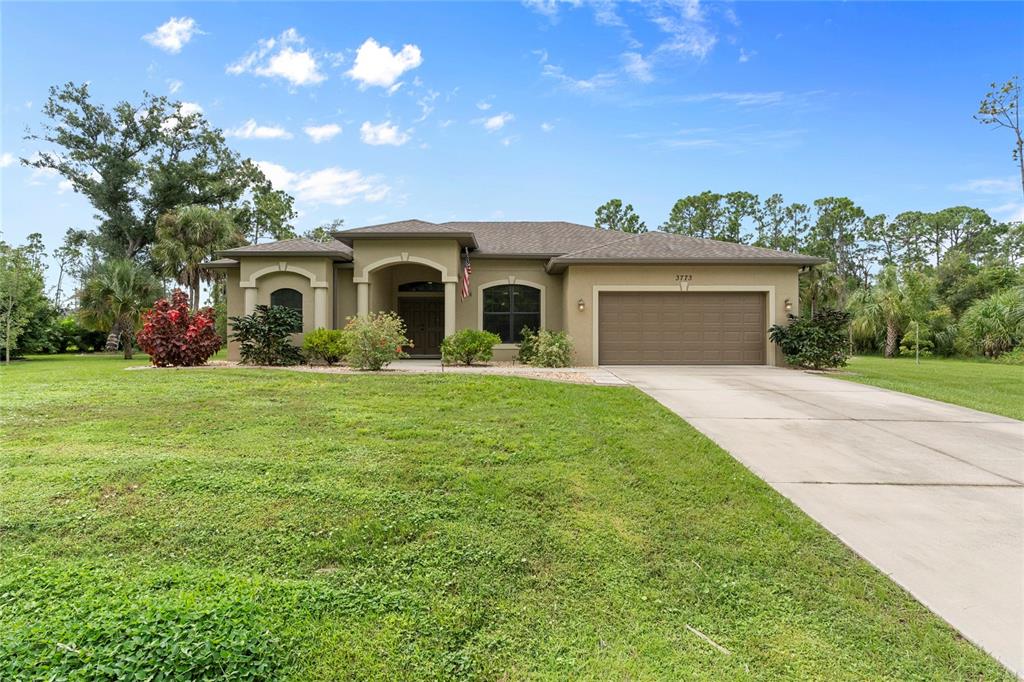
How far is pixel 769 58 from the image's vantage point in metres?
12.7

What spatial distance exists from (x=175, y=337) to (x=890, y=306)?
103ft

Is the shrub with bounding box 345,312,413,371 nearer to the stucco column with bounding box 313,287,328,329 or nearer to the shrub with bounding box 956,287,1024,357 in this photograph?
the stucco column with bounding box 313,287,328,329

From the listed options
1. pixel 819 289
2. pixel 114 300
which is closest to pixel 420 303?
pixel 114 300

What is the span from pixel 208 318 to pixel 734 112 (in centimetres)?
1749

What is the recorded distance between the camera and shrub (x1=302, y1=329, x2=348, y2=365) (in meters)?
13.3

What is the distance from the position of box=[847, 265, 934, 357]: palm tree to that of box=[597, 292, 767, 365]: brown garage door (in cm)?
1613

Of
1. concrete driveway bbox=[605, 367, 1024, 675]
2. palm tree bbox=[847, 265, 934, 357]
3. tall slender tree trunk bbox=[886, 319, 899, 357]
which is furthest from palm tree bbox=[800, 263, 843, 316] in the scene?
concrete driveway bbox=[605, 367, 1024, 675]

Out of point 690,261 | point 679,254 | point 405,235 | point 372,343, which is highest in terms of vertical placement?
point 405,235

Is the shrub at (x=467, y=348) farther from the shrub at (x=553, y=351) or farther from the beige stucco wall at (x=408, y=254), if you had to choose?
the beige stucco wall at (x=408, y=254)

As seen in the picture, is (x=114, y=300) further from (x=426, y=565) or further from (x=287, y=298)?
(x=426, y=565)

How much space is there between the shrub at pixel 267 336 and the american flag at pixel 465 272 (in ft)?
15.9

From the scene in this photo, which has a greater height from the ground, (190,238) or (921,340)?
(190,238)

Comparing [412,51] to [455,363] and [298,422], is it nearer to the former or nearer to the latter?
[455,363]

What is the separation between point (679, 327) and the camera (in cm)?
1410
